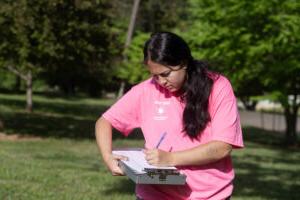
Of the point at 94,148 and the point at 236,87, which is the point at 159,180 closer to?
the point at 94,148

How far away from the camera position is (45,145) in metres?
16.8

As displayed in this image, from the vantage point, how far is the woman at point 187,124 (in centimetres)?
346

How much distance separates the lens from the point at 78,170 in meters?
11.6

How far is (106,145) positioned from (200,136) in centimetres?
49

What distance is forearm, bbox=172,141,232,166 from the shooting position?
3447 mm

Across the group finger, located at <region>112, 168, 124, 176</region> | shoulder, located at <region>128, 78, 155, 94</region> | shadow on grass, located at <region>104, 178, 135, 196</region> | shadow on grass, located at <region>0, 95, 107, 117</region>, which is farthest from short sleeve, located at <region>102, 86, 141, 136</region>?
shadow on grass, located at <region>0, 95, 107, 117</region>

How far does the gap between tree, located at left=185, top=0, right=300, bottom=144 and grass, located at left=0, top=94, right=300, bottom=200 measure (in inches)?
91.0

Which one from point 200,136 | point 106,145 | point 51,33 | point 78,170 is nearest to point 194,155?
point 200,136

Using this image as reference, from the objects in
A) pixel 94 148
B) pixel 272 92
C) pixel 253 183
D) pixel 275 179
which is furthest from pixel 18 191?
pixel 272 92

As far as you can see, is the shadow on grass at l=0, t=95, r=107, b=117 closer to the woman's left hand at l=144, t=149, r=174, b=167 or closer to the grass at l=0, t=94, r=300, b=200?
the grass at l=0, t=94, r=300, b=200

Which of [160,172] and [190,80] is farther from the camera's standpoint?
[190,80]

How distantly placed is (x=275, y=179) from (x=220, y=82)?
381 inches

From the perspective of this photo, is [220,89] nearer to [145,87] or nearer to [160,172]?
[145,87]

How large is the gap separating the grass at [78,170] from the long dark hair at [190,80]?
523cm
